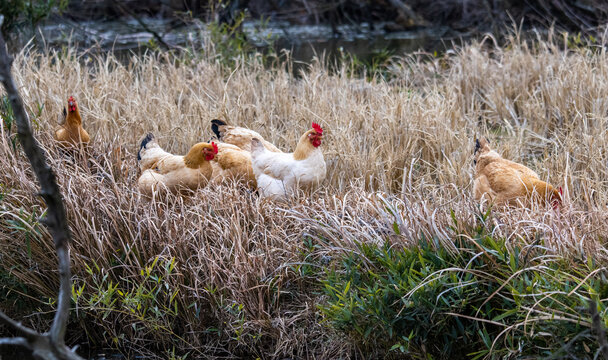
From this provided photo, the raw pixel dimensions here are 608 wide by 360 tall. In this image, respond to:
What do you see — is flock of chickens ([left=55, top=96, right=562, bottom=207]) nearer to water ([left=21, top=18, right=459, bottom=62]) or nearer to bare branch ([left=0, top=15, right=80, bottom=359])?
bare branch ([left=0, top=15, right=80, bottom=359])

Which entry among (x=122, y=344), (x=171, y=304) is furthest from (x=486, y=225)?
(x=122, y=344)

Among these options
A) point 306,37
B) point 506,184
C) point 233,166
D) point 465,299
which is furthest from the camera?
point 306,37

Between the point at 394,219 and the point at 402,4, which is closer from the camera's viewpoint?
the point at 394,219

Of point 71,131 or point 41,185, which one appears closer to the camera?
point 41,185

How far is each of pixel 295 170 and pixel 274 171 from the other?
0.12m

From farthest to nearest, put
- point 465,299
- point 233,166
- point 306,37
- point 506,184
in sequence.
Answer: point 306,37, point 233,166, point 506,184, point 465,299

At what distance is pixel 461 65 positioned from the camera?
6418 millimetres

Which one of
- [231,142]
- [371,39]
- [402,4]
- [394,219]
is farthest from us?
[402,4]

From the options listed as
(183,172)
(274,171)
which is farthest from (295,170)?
(183,172)

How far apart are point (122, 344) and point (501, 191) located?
2.06m

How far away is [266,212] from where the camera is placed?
3.41 m

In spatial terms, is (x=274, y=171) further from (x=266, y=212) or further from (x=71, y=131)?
(x=71, y=131)

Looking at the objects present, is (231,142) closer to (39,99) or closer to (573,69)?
(39,99)

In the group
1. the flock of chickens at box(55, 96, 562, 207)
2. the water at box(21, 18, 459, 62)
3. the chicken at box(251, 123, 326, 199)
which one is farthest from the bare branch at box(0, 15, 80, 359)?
the water at box(21, 18, 459, 62)
